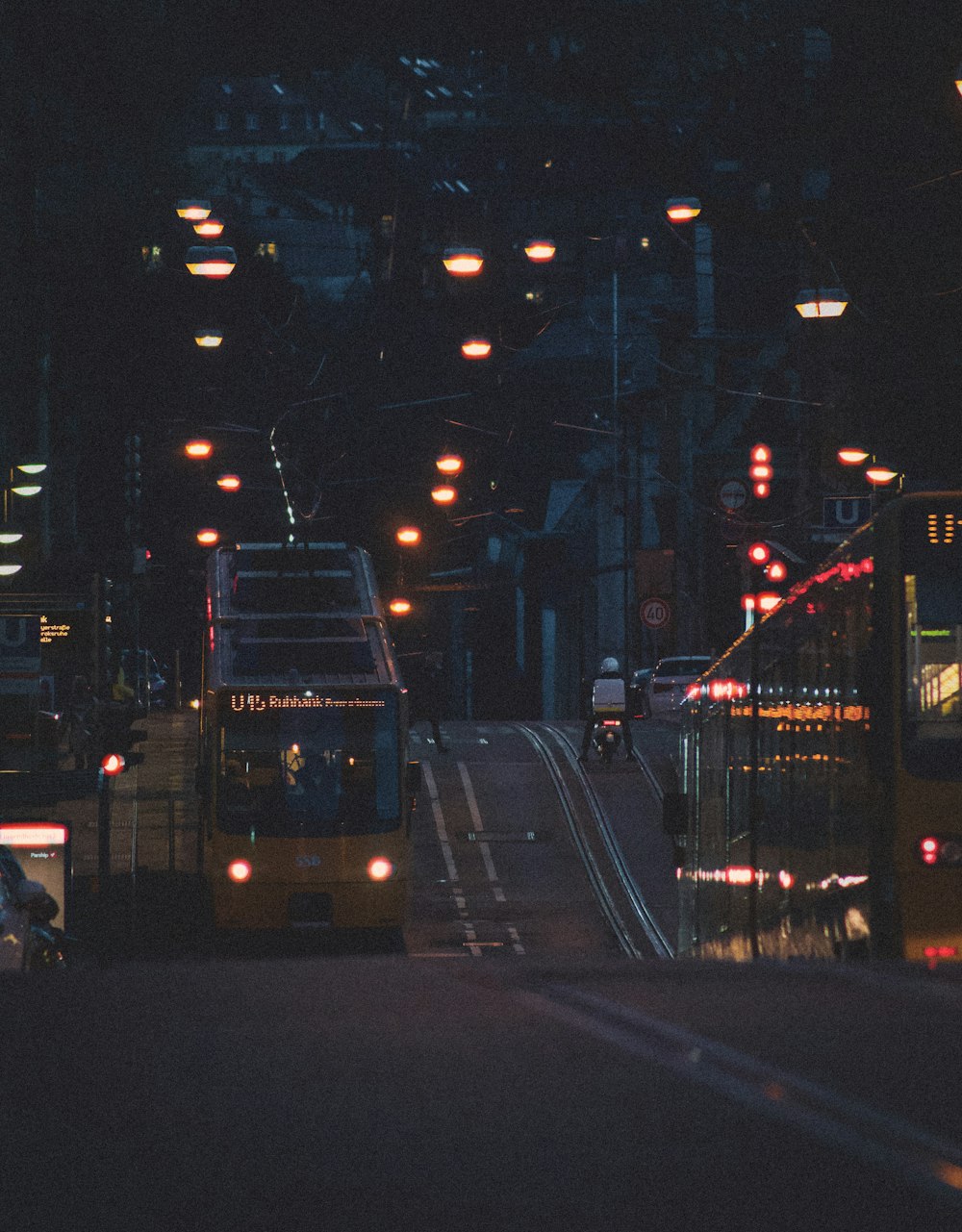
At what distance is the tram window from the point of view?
12.0 metres

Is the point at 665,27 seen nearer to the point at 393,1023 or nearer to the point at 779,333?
the point at 393,1023

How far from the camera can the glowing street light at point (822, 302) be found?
23844 millimetres

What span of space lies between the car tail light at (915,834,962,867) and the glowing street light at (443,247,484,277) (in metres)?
14.9

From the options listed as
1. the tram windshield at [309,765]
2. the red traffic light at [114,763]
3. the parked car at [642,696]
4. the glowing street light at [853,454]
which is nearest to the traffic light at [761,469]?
the glowing street light at [853,454]

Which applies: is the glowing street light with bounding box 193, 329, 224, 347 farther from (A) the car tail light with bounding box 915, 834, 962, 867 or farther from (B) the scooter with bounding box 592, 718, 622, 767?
(A) the car tail light with bounding box 915, 834, 962, 867

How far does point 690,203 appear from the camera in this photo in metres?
29.7

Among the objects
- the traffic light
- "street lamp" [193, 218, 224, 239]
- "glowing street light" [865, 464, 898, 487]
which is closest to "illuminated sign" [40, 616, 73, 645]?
the traffic light

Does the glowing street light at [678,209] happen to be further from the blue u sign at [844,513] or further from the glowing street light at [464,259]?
the blue u sign at [844,513]

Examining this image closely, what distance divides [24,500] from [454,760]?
50.9 feet

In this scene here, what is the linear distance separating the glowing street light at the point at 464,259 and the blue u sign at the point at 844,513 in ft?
16.7

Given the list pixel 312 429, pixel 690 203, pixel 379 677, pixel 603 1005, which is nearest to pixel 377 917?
pixel 379 677

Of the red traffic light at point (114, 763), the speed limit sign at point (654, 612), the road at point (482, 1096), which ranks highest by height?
the speed limit sign at point (654, 612)

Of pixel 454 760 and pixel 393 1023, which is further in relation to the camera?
pixel 454 760

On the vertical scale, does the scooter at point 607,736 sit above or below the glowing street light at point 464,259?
below
